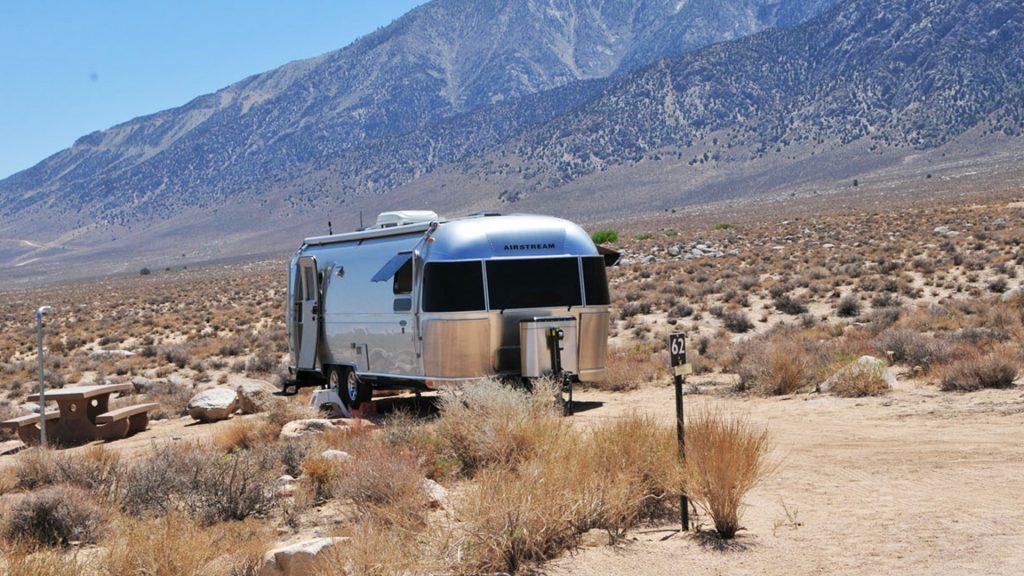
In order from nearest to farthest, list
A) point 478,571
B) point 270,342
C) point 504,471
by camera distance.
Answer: point 478,571
point 504,471
point 270,342

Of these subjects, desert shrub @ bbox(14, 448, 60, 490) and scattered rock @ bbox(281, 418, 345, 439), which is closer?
desert shrub @ bbox(14, 448, 60, 490)

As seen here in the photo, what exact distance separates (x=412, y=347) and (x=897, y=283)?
54.5 feet

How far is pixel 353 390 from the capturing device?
16156mm

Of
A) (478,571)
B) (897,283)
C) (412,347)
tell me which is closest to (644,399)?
(412,347)

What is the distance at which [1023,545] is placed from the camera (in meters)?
6.91

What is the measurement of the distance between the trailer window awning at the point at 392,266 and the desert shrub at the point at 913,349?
283 inches

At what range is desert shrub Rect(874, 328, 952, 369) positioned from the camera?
47.6ft

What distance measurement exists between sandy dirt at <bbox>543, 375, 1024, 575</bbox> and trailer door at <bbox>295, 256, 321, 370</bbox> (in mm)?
7779

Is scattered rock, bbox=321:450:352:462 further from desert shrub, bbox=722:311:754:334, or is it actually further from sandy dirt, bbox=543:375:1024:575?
desert shrub, bbox=722:311:754:334

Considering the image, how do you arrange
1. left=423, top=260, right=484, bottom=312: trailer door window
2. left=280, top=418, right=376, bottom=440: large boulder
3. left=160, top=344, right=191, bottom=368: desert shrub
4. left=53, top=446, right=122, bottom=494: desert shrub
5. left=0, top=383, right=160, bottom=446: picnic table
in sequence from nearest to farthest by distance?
left=53, top=446, right=122, bottom=494: desert shrub, left=280, top=418, right=376, bottom=440: large boulder, left=423, top=260, right=484, bottom=312: trailer door window, left=0, top=383, right=160, bottom=446: picnic table, left=160, top=344, right=191, bottom=368: desert shrub

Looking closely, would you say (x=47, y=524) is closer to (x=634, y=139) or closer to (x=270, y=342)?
(x=270, y=342)

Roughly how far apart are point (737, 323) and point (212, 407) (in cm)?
1209

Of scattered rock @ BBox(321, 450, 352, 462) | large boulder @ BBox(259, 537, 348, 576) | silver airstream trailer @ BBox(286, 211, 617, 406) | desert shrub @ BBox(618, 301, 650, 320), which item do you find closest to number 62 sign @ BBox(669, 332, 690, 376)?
large boulder @ BBox(259, 537, 348, 576)

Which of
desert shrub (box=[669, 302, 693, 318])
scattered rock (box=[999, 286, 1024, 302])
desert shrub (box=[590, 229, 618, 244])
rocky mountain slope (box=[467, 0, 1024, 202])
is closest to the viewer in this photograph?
scattered rock (box=[999, 286, 1024, 302])
